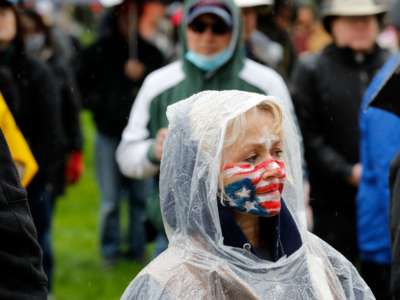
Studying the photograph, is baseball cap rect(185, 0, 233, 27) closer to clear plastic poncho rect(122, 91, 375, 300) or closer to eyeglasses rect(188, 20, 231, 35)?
eyeglasses rect(188, 20, 231, 35)

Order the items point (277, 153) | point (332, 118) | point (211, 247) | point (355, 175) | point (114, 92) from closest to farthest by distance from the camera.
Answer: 1. point (211, 247)
2. point (277, 153)
3. point (355, 175)
4. point (332, 118)
5. point (114, 92)

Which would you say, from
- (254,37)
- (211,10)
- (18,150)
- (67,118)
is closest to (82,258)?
(67,118)

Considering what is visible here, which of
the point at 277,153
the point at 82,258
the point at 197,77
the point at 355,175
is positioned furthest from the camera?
the point at 82,258

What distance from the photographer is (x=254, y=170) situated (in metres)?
3.78

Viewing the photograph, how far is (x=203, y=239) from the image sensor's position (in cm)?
366

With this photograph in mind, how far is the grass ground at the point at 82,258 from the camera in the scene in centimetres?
877

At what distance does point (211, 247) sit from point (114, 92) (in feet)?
19.3

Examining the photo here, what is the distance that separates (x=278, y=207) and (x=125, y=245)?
680cm

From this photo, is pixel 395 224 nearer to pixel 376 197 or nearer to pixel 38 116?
pixel 376 197

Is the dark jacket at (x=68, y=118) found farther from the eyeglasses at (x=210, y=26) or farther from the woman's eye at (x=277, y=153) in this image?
the woman's eye at (x=277, y=153)

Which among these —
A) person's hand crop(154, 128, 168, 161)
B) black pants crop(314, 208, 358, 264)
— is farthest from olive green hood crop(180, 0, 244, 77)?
black pants crop(314, 208, 358, 264)

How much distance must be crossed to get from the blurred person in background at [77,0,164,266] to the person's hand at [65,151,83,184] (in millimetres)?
685

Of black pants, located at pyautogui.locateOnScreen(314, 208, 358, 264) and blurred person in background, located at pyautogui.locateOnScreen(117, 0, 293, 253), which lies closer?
blurred person in background, located at pyautogui.locateOnScreen(117, 0, 293, 253)

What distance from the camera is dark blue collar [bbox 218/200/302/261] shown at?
3684 millimetres
